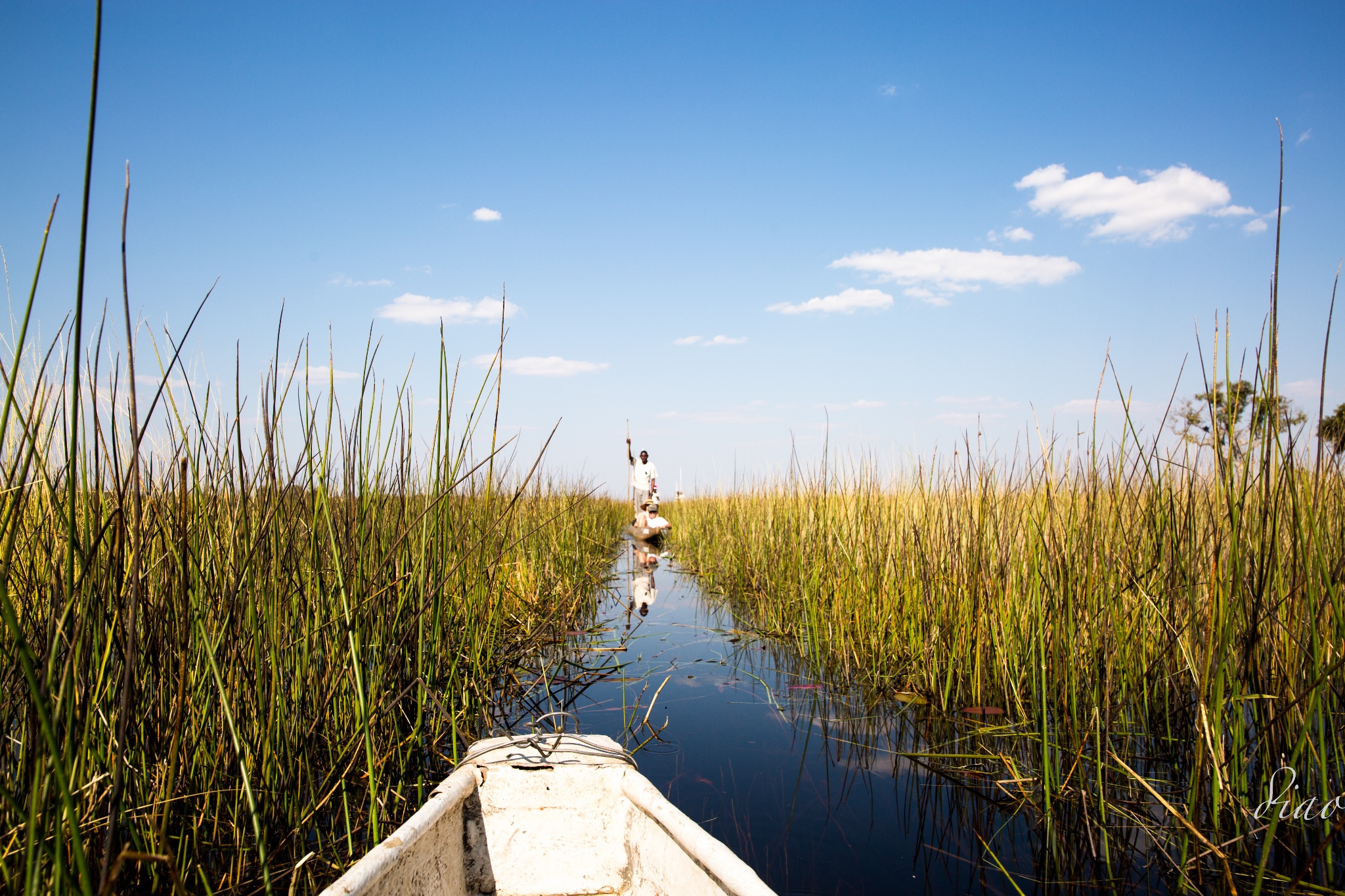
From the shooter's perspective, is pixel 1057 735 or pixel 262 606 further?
pixel 1057 735

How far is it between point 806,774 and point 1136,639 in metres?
1.27

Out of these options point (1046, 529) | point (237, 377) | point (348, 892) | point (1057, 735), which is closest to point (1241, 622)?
point (1057, 735)

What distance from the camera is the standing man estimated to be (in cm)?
1198

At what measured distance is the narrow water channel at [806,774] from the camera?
→ 1.86 m

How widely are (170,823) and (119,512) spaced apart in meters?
0.96

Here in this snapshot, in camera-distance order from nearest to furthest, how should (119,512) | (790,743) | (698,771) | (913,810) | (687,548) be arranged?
1. (119,512)
2. (913,810)
3. (698,771)
4. (790,743)
5. (687,548)

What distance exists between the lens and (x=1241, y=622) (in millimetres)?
1634

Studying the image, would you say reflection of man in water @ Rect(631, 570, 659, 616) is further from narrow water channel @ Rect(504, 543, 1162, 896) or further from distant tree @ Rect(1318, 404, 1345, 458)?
A: distant tree @ Rect(1318, 404, 1345, 458)

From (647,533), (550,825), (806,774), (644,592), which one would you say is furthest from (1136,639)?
(647,533)

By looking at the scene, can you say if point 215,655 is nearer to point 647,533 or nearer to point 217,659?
point 217,659

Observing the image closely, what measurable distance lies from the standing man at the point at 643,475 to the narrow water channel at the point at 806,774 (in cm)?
775

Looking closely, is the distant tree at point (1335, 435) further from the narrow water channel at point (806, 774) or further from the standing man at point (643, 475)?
the standing man at point (643, 475)

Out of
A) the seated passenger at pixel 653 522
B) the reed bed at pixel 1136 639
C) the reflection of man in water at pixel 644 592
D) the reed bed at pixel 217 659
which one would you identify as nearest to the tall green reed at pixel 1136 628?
the reed bed at pixel 1136 639

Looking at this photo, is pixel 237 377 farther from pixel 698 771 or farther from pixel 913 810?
pixel 913 810
